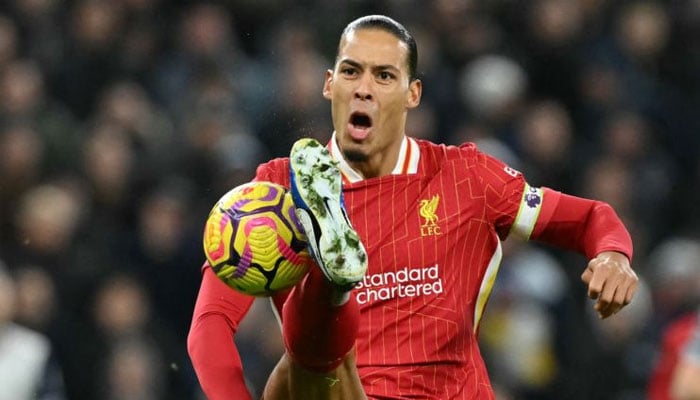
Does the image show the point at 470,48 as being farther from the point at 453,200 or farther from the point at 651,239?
the point at 453,200

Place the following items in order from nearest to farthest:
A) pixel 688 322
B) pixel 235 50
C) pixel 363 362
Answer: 1. pixel 363 362
2. pixel 688 322
3. pixel 235 50

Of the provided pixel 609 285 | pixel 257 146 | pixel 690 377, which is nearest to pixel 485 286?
pixel 609 285

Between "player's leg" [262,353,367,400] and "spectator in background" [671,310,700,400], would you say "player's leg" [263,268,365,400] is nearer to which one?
"player's leg" [262,353,367,400]

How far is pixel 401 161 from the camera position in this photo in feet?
16.5

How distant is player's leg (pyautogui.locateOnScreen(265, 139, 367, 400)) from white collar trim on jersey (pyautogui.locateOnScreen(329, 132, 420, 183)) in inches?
28.0

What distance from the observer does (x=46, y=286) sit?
7699 mm

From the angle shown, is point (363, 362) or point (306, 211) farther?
point (363, 362)

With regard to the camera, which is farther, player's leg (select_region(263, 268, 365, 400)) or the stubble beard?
the stubble beard

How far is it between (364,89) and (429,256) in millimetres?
596

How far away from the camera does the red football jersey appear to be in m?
4.77

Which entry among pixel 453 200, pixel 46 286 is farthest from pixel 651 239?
pixel 453 200

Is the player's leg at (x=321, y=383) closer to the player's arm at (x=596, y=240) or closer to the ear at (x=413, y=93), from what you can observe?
the player's arm at (x=596, y=240)

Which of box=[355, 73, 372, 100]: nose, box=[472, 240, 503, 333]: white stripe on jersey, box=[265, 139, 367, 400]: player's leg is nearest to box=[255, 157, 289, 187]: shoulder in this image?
box=[355, 73, 372, 100]: nose

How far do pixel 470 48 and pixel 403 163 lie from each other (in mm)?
4641
